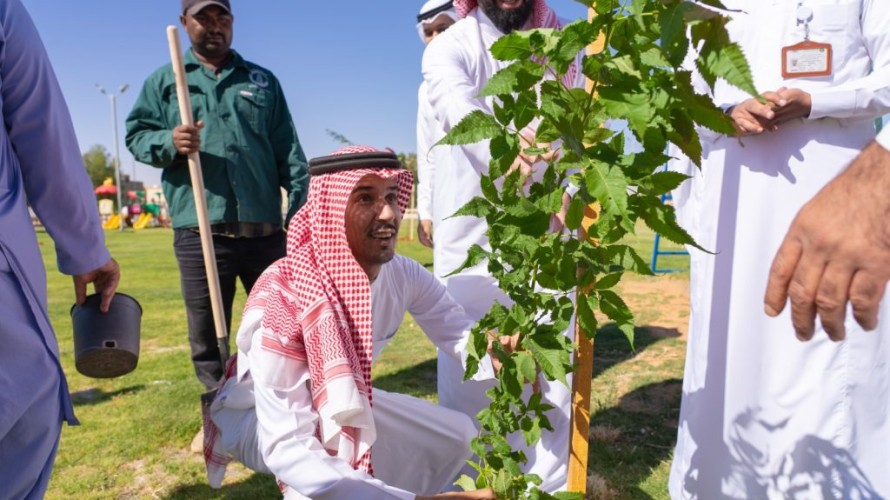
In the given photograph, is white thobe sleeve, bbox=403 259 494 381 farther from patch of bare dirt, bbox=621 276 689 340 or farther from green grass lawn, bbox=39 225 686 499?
patch of bare dirt, bbox=621 276 689 340

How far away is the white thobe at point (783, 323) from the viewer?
2.14m

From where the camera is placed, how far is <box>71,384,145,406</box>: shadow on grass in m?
5.01

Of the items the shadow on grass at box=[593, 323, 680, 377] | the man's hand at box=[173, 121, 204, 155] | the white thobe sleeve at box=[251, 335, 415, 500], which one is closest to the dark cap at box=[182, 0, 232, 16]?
the man's hand at box=[173, 121, 204, 155]

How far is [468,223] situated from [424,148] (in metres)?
1.15

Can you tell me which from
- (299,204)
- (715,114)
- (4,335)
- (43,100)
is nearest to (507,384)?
(715,114)

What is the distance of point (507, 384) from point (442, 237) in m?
1.61

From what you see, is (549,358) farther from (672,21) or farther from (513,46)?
(672,21)

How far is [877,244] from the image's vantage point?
112 cm

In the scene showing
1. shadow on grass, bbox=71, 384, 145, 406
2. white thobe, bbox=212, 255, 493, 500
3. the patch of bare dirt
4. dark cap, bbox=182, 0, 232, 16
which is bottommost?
the patch of bare dirt

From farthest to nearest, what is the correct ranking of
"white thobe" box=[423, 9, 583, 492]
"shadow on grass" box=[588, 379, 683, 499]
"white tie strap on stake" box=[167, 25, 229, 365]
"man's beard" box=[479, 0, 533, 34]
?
"white tie strap on stake" box=[167, 25, 229, 365] → "shadow on grass" box=[588, 379, 683, 499] → "man's beard" box=[479, 0, 533, 34] → "white thobe" box=[423, 9, 583, 492]

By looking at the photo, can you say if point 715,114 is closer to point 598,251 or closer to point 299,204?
point 598,251

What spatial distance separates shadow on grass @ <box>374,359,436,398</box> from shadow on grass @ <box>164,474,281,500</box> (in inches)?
64.4

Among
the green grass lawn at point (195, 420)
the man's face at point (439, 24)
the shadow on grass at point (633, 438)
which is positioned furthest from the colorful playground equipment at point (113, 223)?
the shadow on grass at point (633, 438)

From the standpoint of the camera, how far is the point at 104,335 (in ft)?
7.52
